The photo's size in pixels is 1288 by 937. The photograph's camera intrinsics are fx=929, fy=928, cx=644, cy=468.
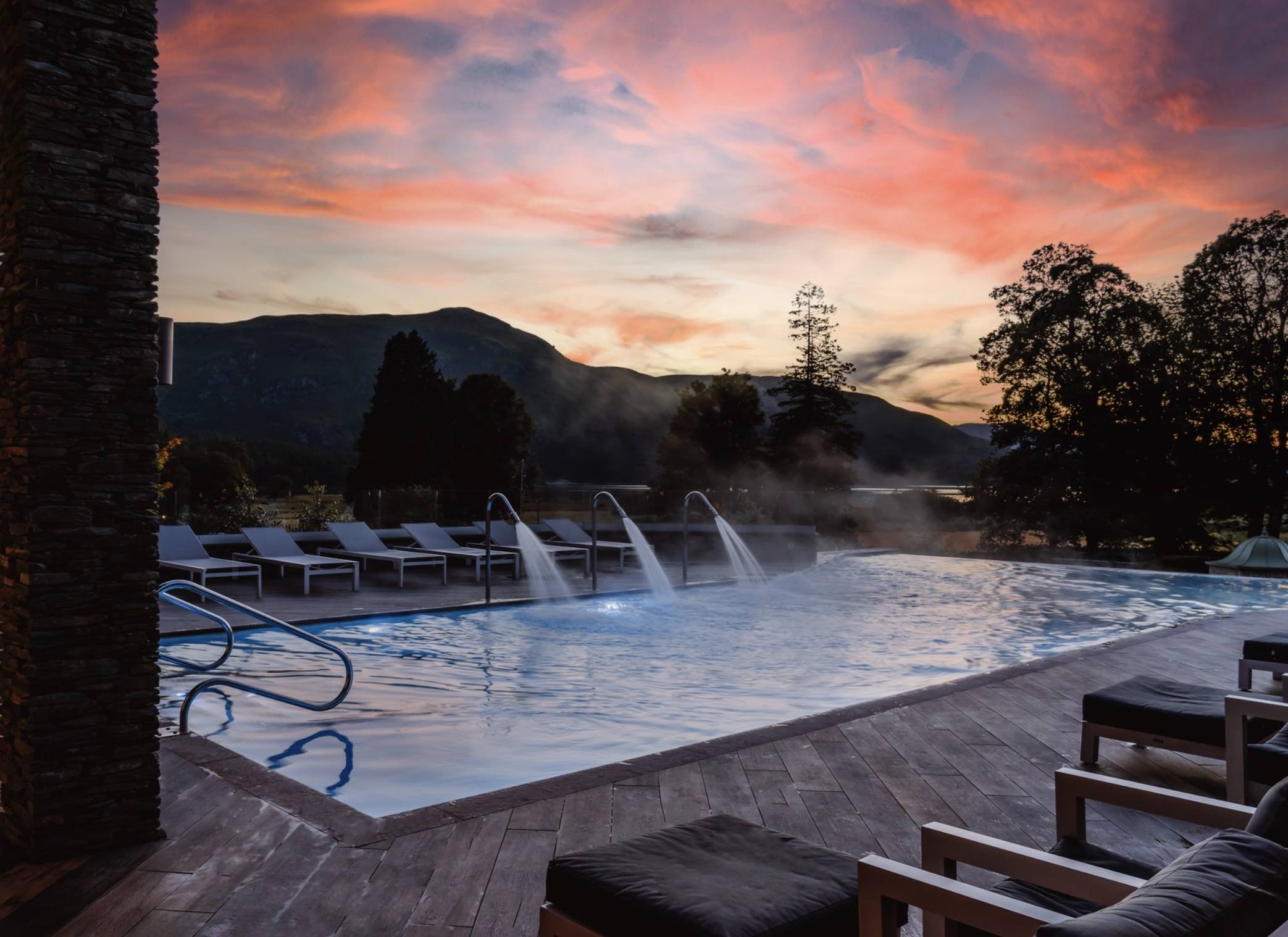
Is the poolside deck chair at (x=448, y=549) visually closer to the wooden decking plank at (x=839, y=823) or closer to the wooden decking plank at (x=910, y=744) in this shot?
the wooden decking plank at (x=910, y=744)

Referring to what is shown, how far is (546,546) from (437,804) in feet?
30.0

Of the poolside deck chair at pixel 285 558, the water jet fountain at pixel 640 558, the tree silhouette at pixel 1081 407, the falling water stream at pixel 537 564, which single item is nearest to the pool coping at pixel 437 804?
the water jet fountain at pixel 640 558

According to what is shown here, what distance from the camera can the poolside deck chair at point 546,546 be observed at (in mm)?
12336

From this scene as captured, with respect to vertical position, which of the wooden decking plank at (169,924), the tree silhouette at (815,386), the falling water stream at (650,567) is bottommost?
the wooden decking plank at (169,924)

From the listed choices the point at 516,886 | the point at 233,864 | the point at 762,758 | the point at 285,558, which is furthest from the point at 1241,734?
the point at 285,558

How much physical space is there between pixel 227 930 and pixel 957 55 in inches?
469

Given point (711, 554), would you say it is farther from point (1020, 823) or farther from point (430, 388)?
point (430, 388)

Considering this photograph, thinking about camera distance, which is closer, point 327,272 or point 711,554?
point 711,554

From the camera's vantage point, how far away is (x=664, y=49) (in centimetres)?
1034

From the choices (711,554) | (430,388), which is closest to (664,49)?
(711,554)

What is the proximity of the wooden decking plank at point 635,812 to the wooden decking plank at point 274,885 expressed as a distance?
2.85ft

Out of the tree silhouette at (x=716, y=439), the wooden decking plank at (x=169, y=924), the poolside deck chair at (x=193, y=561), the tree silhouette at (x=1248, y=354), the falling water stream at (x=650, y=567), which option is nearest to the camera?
the wooden decking plank at (x=169, y=924)

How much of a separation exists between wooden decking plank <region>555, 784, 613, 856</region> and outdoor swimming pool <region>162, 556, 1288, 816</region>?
46.2 inches

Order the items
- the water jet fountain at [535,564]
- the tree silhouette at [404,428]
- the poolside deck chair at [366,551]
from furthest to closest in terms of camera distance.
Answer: the tree silhouette at [404,428], the poolside deck chair at [366,551], the water jet fountain at [535,564]
